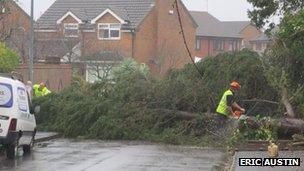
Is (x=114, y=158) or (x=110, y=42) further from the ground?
(x=110, y=42)

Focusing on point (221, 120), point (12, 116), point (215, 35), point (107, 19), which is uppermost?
point (107, 19)

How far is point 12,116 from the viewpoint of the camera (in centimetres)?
1480

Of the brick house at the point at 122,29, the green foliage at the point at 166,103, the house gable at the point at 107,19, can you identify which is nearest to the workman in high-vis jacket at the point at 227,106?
the green foliage at the point at 166,103

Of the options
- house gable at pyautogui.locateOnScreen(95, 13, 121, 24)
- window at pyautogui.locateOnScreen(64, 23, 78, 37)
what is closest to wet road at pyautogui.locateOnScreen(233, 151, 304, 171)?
house gable at pyautogui.locateOnScreen(95, 13, 121, 24)

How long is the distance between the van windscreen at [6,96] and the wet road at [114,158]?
130cm

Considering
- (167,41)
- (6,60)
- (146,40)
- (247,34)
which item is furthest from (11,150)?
(247,34)

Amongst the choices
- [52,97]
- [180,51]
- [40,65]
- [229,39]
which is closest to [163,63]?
[180,51]

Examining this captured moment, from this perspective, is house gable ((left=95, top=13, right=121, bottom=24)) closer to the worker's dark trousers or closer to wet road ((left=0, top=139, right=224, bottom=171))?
wet road ((left=0, top=139, right=224, bottom=171))

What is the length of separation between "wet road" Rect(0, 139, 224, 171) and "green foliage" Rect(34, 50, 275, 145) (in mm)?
1143

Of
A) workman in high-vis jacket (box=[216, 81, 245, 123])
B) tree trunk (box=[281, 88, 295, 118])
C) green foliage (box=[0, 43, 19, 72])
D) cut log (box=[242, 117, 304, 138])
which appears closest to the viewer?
cut log (box=[242, 117, 304, 138])

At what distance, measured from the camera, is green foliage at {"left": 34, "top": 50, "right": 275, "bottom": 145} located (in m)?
20.1

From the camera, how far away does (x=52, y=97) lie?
77.6ft

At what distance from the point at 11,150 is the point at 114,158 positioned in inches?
96.0

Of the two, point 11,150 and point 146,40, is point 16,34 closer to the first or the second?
point 146,40
